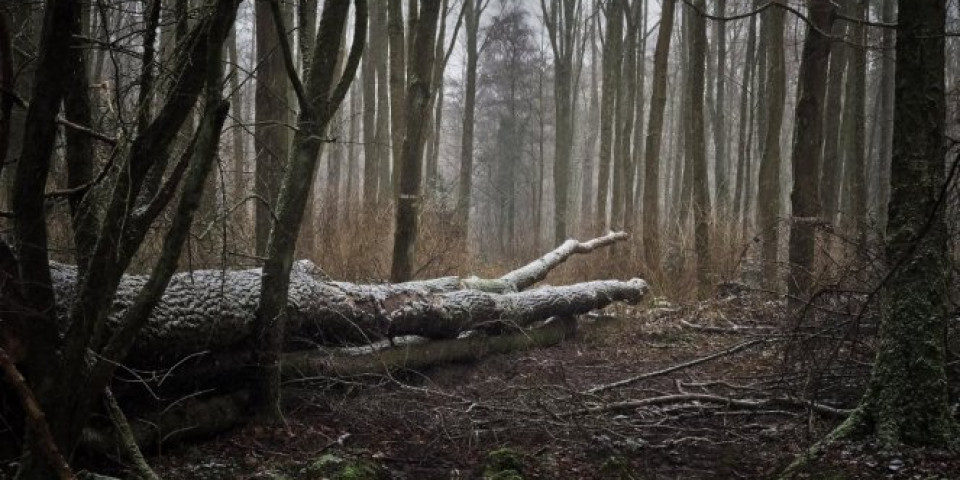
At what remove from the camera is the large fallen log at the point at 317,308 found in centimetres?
380

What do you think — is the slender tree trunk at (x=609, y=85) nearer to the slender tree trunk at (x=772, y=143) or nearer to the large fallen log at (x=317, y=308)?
the slender tree trunk at (x=772, y=143)

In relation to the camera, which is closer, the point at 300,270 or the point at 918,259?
the point at 918,259

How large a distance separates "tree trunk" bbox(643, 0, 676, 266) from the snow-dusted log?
3.26 meters

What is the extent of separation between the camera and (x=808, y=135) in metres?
6.30

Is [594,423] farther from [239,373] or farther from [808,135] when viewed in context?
[808,135]

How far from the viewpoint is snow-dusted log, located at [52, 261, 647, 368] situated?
12.5 feet

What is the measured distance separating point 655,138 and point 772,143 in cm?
248

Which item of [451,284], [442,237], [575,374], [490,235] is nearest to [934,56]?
[575,374]

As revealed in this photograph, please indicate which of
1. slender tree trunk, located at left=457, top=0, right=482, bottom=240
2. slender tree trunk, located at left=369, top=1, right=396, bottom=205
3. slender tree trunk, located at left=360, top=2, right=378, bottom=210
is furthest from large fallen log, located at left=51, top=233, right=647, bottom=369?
slender tree trunk, located at left=457, top=0, right=482, bottom=240

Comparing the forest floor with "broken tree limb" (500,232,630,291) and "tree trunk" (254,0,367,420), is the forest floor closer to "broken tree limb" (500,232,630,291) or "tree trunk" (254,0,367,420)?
"tree trunk" (254,0,367,420)

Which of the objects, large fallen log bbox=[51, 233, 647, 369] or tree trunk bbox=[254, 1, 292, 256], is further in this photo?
tree trunk bbox=[254, 1, 292, 256]

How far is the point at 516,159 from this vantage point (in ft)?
86.4

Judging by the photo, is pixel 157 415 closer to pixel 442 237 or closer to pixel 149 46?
pixel 149 46

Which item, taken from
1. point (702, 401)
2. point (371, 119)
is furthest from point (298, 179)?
point (371, 119)
